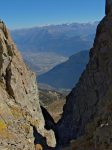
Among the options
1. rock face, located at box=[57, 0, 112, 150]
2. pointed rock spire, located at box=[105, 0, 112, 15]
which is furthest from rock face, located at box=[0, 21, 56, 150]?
pointed rock spire, located at box=[105, 0, 112, 15]

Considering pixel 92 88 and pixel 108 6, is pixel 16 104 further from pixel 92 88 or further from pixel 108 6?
pixel 108 6

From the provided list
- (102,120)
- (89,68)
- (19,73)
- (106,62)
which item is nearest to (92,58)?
(89,68)

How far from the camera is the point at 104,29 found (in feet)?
230

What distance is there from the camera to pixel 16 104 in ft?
187

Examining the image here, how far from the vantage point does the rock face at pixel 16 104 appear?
163 feet

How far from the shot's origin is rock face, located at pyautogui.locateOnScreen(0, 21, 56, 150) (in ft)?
163

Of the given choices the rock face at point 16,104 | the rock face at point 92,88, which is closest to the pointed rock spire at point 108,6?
the rock face at point 92,88

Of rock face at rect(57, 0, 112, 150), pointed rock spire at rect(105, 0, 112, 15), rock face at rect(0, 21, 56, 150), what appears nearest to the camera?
rock face at rect(0, 21, 56, 150)

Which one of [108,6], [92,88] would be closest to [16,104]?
[92,88]

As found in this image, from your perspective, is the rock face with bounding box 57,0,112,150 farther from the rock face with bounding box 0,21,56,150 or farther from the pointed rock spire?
the rock face with bounding box 0,21,56,150

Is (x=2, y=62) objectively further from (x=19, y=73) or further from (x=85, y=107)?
(x=85, y=107)

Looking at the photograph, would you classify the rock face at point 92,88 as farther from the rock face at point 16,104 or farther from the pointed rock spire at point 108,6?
the rock face at point 16,104

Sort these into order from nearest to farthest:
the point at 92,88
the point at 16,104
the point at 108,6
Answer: the point at 16,104, the point at 92,88, the point at 108,6

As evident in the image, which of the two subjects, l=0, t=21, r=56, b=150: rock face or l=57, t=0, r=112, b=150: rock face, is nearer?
l=0, t=21, r=56, b=150: rock face
